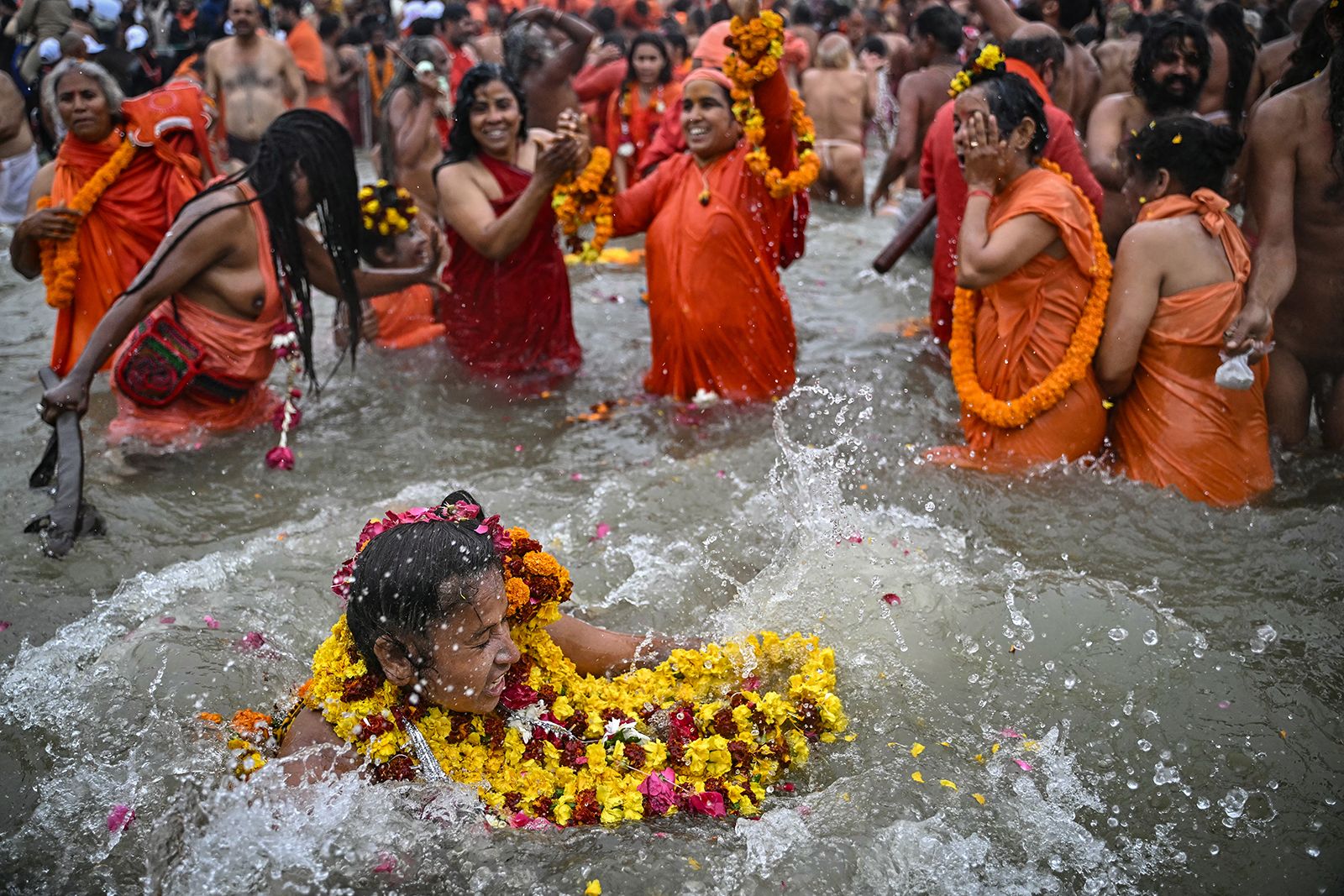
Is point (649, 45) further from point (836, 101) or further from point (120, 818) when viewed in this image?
point (120, 818)

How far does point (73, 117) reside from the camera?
16.3 ft

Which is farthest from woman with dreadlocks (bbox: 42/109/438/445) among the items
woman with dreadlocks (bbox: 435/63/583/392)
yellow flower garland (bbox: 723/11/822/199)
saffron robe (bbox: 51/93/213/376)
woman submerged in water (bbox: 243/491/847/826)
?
woman submerged in water (bbox: 243/491/847/826)

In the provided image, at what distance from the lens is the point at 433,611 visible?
7.88ft

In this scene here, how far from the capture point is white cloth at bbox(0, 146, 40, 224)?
781cm

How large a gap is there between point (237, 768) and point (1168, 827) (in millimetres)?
2337

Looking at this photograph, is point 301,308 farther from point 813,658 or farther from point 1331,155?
point 1331,155

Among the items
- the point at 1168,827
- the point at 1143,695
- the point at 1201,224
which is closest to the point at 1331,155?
the point at 1201,224

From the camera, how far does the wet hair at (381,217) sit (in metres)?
5.78

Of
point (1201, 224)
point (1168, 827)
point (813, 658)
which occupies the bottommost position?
point (1168, 827)

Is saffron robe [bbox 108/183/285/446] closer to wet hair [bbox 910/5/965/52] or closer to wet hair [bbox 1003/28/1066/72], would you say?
wet hair [bbox 1003/28/1066/72]

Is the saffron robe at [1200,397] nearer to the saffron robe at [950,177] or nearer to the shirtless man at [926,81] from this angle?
the saffron robe at [950,177]

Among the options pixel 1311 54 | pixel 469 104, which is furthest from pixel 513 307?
pixel 1311 54

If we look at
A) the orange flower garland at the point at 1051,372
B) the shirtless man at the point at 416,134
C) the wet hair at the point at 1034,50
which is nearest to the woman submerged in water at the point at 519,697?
the orange flower garland at the point at 1051,372

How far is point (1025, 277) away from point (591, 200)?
2.17 metres
